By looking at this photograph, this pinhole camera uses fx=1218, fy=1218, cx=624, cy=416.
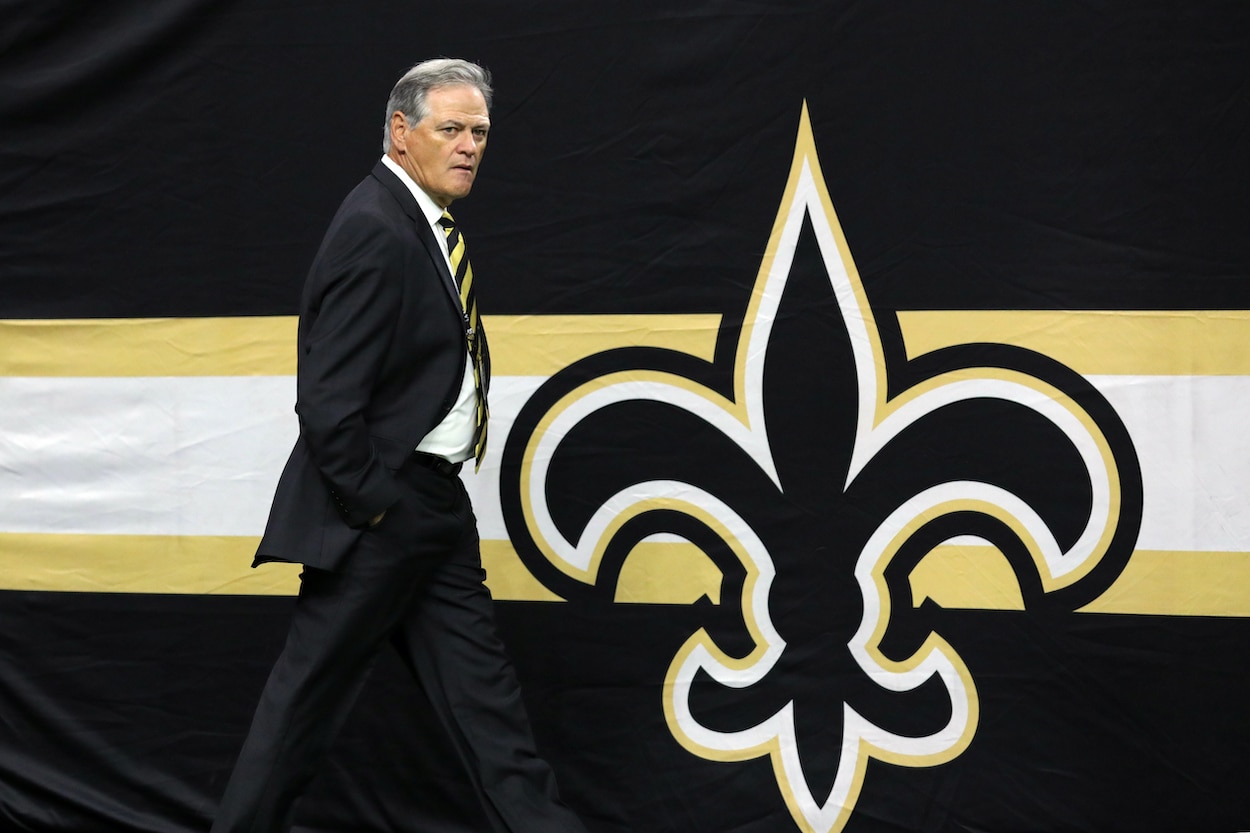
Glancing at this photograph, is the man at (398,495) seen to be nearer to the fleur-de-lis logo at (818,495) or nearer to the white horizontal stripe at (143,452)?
the fleur-de-lis logo at (818,495)

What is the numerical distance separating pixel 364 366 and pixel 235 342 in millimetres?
830

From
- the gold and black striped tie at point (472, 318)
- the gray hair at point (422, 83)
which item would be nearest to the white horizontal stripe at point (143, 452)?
the gold and black striped tie at point (472, 318)

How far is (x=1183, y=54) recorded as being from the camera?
219cm

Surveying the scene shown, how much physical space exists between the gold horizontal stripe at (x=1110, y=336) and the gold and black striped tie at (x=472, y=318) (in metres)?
0.82

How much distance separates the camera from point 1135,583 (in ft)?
7.38

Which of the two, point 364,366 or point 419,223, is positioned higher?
point 419,223

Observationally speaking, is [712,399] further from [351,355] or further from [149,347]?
[149,347]

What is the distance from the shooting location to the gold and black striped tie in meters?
1.95

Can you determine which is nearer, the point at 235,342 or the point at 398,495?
the point at 398,495

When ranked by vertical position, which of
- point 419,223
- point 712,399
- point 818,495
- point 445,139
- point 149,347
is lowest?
point 818,495

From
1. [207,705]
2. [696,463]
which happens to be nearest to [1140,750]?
[696,463]

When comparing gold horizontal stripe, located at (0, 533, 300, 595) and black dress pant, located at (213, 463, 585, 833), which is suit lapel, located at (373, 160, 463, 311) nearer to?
black dress pant, located at (213, 463, 585, 833)

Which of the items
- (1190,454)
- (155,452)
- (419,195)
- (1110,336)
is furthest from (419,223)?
(1190,454)

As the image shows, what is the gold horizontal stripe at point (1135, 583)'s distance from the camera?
223 centimetres
